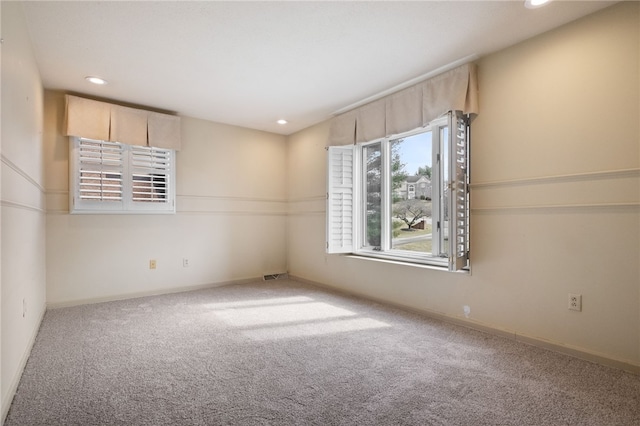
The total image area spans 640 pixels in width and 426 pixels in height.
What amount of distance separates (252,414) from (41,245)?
9.20ft

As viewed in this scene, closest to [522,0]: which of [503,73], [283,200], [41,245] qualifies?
[503,73]

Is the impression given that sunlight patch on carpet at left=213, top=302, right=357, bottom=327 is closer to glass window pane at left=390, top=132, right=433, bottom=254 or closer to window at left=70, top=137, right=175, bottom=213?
glass window pane at left=390, top=132, right=433, bottom=254

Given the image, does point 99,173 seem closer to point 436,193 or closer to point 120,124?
point 120,124

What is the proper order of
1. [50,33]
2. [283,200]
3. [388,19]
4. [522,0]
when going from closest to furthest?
[522,0] → [388,19] → [50,33] → [283,200]

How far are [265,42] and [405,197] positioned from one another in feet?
6.83

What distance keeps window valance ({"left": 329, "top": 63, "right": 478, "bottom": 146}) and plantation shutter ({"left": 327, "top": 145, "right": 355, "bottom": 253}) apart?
0.19 m

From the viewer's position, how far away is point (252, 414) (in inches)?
61.8

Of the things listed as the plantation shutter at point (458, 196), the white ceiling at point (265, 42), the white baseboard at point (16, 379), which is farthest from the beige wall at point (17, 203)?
the plantation shutter at point (458, 196)

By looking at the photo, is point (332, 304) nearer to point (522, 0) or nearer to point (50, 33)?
point (522, 0)

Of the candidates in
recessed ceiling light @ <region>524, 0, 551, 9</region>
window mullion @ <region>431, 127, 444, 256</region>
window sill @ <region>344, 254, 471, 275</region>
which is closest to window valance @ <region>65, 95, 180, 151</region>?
window sill @ <region>344, 254, 471, 275</region>

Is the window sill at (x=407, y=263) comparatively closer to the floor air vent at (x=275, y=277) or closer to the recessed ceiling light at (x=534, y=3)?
the floor air vent at (x=275, y=277)

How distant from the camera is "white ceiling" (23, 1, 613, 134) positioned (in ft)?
6.88

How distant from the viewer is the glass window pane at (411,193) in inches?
132

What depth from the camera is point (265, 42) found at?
2471 millimetres
